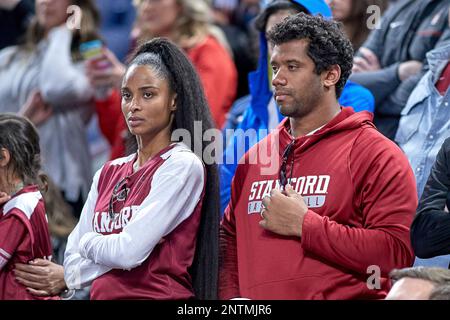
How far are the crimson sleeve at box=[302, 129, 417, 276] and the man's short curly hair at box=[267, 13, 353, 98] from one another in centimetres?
42

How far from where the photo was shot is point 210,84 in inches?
236

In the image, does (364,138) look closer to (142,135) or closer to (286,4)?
(142,135)

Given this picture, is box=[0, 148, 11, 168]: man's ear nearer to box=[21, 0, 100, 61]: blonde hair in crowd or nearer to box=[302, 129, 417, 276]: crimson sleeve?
box=[302, 129, 417, 276]: crimson sleeve

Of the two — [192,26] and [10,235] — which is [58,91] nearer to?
[192,26]

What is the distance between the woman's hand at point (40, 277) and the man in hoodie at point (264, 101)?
0.84 metres

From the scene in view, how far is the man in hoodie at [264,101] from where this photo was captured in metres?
4.60

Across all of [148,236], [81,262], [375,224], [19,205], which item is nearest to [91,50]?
[19,205]

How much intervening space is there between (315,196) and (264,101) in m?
1.27

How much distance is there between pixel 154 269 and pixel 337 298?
0.71 m

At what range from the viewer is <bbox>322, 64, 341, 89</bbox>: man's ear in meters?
3.95

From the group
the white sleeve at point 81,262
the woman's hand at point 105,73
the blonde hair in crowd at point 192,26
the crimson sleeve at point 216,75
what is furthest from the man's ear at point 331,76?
the woman's hand at point 105,73

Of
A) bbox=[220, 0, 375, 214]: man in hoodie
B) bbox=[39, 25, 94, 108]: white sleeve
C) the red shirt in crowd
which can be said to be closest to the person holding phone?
bbox=[39, 25, 94, 108]: white sleeve

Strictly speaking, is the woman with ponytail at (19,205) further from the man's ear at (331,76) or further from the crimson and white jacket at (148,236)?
the man's ear at (331,76)

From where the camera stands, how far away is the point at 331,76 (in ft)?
13.0
